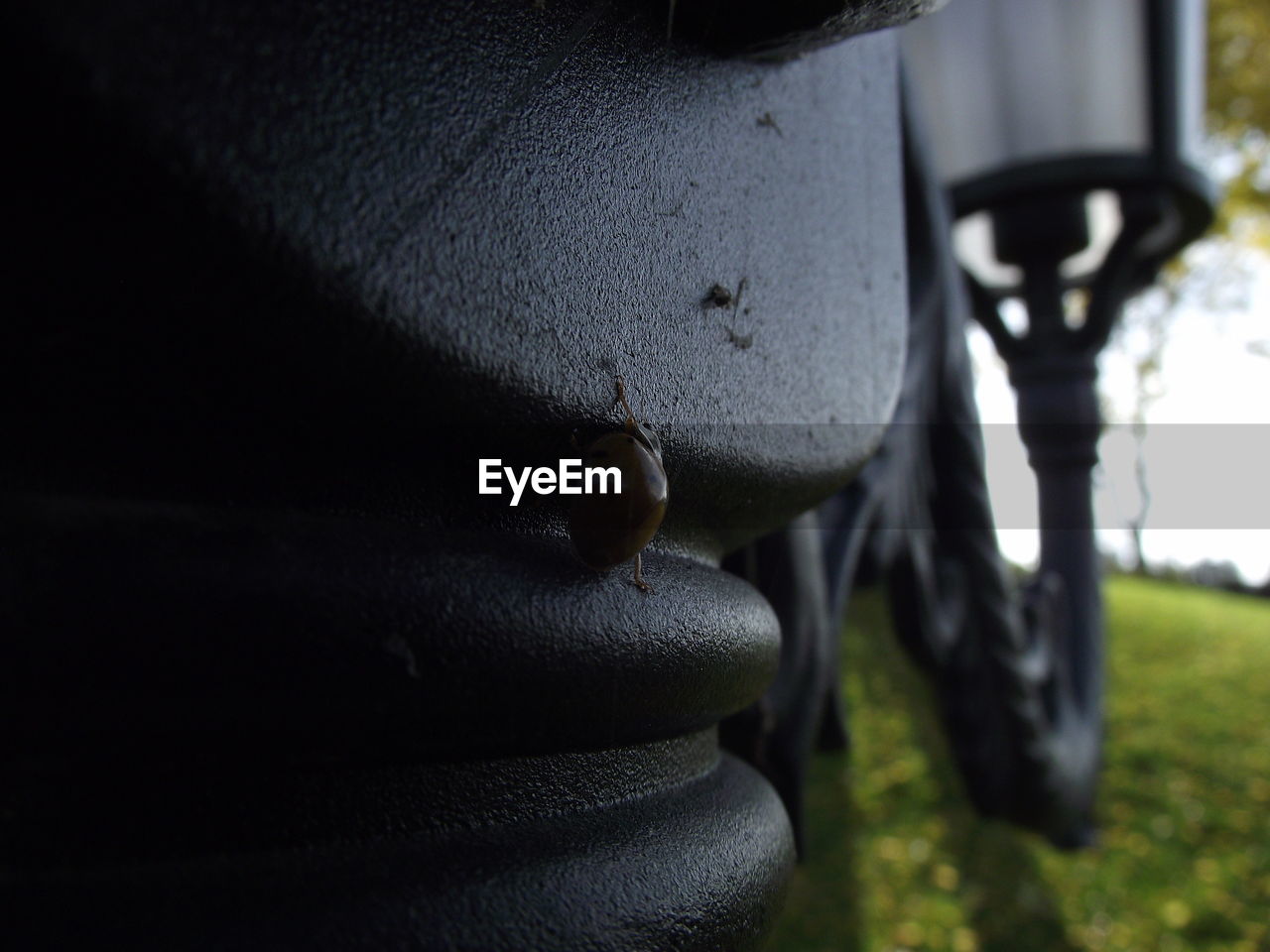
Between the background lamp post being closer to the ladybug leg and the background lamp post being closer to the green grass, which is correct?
the green grass

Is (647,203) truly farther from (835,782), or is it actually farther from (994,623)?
(835,782)

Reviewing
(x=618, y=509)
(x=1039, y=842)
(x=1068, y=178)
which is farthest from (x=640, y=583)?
(x=1039, y=842)

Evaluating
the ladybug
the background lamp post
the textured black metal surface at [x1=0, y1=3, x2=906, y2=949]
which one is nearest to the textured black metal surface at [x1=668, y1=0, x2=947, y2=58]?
the textured black metal surface at [x1=0, y1=3, x2=906, y2=949]

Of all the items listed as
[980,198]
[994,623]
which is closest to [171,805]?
[994,623]

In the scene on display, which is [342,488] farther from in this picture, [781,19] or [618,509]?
[781,19]

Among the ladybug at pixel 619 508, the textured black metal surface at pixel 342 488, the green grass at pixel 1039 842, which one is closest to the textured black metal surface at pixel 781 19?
the textured black metal surface at pixel 342 488

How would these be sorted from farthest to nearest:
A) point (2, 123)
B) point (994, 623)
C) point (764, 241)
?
point (994, 623)
point (764, 241)
point (2, 123)
